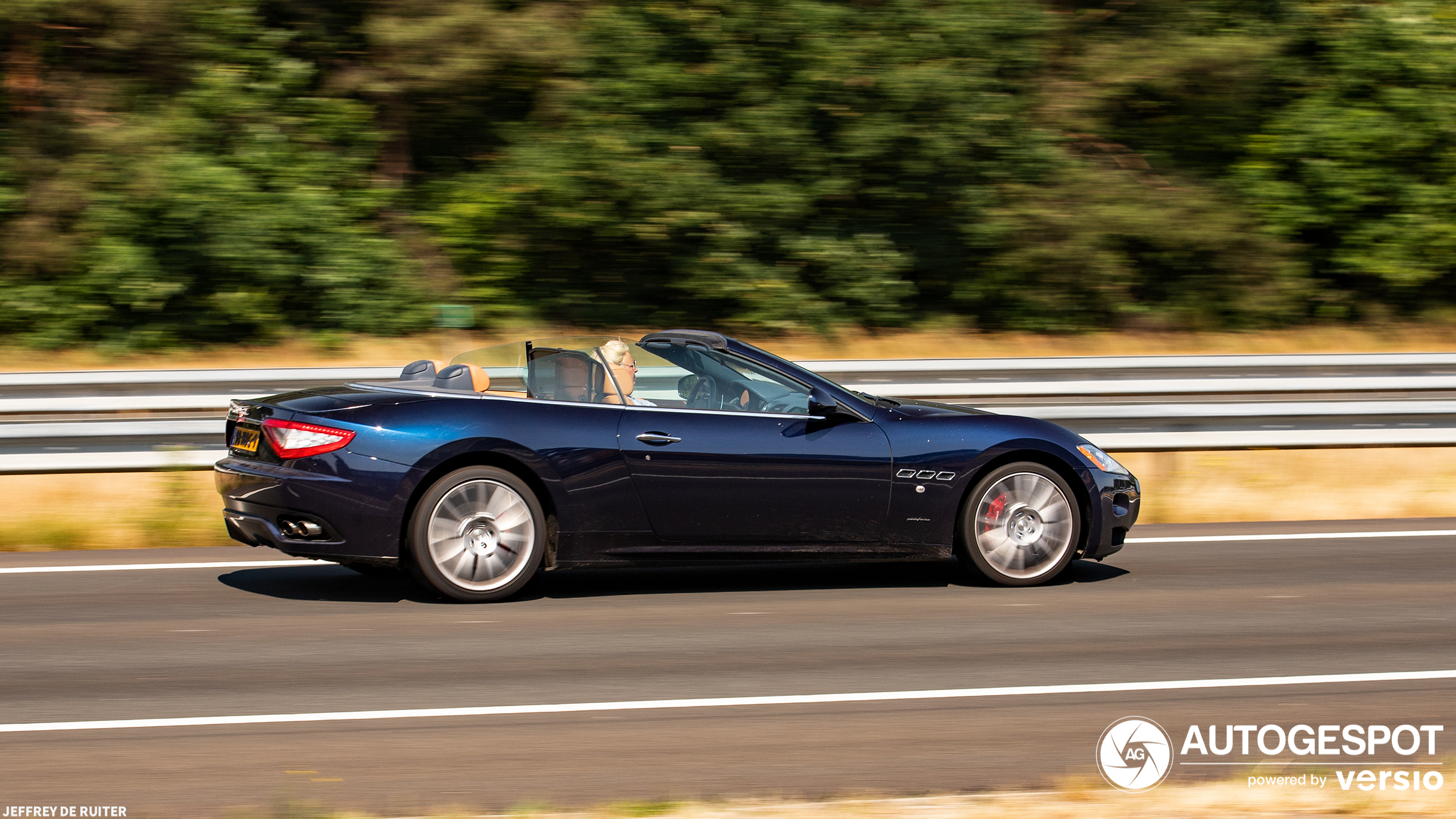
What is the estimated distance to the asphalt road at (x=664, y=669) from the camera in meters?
4.69

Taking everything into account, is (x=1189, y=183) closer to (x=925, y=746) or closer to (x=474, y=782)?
(x=925, y=746)

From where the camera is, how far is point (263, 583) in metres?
7.86

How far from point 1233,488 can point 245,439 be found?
23.1ft

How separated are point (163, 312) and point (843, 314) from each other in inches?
239

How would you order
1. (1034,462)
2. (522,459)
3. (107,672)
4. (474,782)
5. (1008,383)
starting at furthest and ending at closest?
(1008,383), (1034,462), (522,459), (107,672), (474,782)

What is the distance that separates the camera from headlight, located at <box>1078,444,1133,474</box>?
780 cm

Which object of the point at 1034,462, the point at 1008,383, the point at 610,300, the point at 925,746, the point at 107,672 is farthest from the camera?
the point at 610,300

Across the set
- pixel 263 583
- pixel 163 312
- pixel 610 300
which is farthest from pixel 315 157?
pixel 263 583

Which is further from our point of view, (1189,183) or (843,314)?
(1189,183)

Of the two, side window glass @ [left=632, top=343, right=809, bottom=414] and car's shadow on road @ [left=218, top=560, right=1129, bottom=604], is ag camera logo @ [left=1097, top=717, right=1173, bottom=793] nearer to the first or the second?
car's shadow on road @ [left=218, top=560, right=1129, bottom=604]

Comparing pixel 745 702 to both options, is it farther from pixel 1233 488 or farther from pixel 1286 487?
pixel 1286 487

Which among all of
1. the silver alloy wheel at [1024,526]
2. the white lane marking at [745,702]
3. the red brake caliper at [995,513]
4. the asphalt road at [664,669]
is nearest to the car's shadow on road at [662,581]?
the asphalt road at [664,669]

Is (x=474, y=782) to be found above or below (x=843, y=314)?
below

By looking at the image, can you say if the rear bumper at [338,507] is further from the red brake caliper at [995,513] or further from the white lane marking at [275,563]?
the red brake caliper at [995,513]
